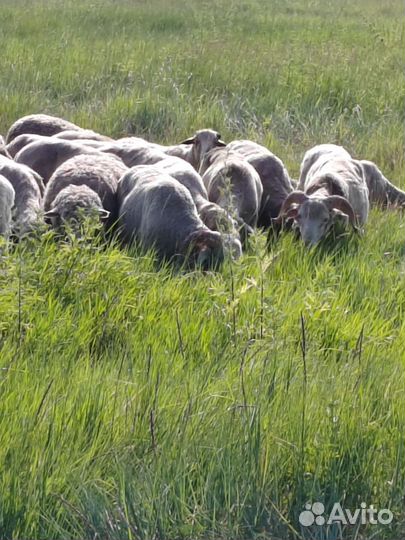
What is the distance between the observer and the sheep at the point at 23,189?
8.67 m

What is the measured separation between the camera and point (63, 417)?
4.85 m

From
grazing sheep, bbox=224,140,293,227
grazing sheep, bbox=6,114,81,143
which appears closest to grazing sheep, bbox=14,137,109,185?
grazing sheep, bbox=6,114,81,143

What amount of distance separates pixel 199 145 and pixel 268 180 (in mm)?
923

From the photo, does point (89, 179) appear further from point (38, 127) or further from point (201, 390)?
point (201, 390)

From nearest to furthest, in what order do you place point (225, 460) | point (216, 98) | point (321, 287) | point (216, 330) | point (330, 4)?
point (225, 460), point (216, 330), point (321, 287), point (216, 98), point (330, 4)

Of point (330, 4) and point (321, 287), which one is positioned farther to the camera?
point (330, 4)

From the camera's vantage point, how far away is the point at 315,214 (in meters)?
9.18

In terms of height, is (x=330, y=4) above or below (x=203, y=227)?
below

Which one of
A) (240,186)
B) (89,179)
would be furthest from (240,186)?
(89,179)

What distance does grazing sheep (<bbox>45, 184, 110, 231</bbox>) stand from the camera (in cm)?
855

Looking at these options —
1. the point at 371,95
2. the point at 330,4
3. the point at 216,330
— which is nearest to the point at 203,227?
the point at 216,330

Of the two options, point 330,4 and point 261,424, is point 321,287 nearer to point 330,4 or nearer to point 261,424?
point 261,424

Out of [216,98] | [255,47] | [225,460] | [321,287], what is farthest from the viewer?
[255,47]

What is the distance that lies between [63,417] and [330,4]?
26.4m
